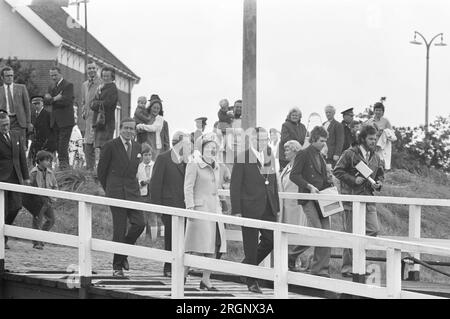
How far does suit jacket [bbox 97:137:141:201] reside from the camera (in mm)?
14969

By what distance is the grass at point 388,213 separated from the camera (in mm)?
20188

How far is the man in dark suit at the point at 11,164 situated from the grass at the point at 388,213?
3.67 metres

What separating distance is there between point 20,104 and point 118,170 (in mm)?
5247

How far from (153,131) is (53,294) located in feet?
22.6

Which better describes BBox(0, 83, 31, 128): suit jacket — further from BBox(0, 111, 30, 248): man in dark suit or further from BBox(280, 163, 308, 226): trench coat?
BBox(280, 163, 308, 226): trench coat

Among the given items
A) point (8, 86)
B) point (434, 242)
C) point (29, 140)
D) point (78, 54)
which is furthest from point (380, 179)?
point (78, 54)

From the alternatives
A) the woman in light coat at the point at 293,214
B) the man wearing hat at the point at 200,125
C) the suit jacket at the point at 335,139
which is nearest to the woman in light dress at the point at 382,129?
the suit jacket at the point at 335,139

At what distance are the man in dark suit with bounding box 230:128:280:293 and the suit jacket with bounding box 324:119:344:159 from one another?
263 inches

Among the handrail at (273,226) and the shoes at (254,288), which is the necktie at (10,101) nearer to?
the handrail at (273,226)

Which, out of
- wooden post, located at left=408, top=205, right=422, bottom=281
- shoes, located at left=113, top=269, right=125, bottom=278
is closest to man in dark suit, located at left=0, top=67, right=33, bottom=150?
shoes, located at left=113, top=269, right=125, bottom=278

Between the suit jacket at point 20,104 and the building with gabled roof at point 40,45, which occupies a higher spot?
the building with gabled roof at point 40,45

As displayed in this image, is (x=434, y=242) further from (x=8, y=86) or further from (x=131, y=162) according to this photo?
(x=8, y=86)

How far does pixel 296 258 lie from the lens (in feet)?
53.1

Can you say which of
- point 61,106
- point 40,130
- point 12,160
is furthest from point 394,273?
point 40,130
